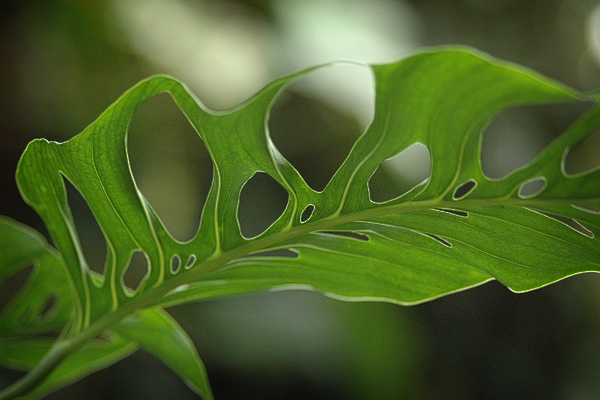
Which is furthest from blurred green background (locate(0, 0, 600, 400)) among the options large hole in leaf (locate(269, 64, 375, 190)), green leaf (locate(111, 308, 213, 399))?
green leaf (locate(111, 308, 213, 399))

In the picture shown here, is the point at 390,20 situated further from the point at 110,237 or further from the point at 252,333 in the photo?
the point at 110,237

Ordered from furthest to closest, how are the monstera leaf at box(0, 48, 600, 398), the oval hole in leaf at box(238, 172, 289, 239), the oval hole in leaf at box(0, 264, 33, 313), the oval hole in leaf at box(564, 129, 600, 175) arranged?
the oval hole in leaf at box(564, 129, 600, 175)
the oval hole in leaf at box(238, 172, 289, 239)
the oval hole in leaf at box(0, 264, 33, 313)
the monstera leaf at box(0, 48, 600, 398)

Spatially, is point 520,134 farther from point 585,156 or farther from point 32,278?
point 32,278

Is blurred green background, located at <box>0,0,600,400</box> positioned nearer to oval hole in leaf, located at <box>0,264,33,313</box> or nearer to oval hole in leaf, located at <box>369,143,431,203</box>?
oval hole in leaf, located at <box>369,143,431,203</box>

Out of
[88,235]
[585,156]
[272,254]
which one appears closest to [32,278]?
[272,254]

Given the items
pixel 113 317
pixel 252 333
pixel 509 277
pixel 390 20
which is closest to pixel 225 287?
pixel 113 317
